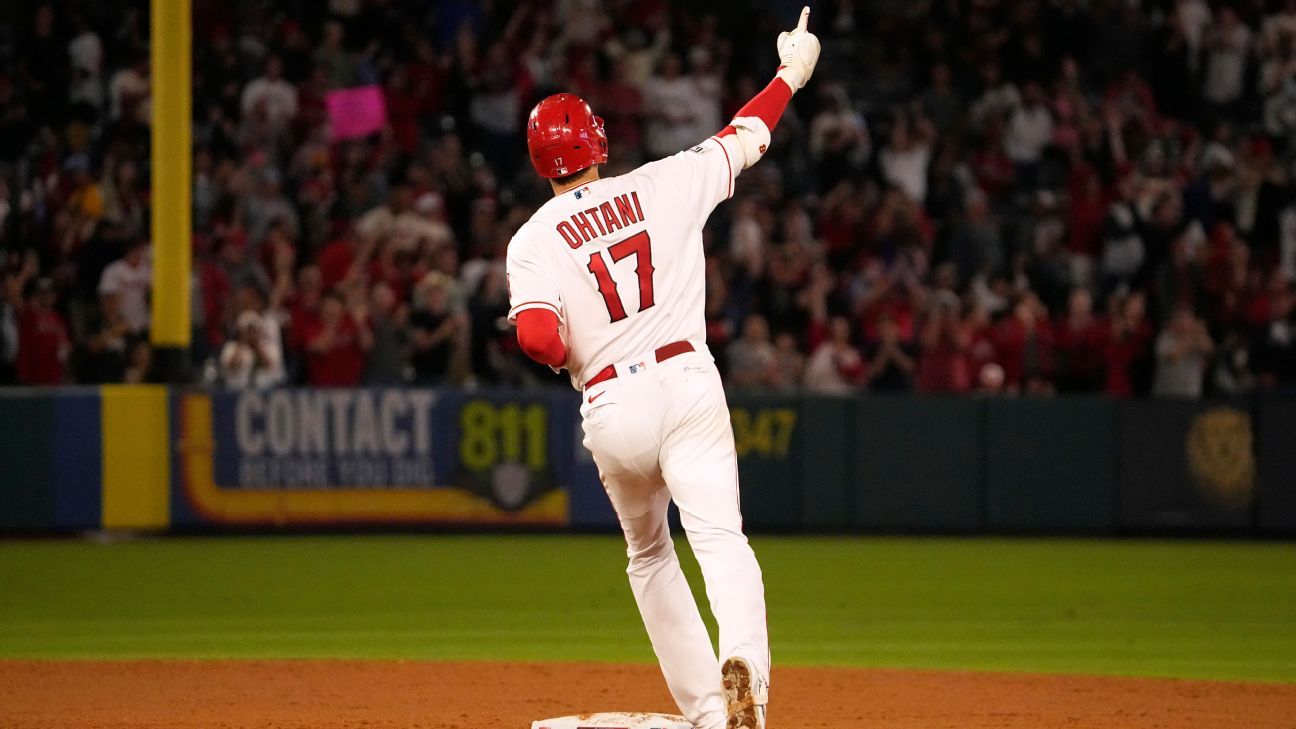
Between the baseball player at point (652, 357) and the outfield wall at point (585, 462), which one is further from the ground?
the baseball player at point (652, 357)

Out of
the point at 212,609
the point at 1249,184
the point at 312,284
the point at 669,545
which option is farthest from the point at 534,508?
the point at 669,545

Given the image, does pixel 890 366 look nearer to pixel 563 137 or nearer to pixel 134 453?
pixel 134 453

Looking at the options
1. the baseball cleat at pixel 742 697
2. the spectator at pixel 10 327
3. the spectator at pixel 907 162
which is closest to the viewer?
the baseball cleat at pixel 742 697

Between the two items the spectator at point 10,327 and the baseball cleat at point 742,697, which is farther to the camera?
the spectator at point 10,327

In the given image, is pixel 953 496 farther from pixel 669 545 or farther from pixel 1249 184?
pixel 669 545

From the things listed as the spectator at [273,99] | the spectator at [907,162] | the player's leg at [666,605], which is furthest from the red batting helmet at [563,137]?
the spectator at [907,162]

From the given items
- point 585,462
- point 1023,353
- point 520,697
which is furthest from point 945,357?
point 520,697

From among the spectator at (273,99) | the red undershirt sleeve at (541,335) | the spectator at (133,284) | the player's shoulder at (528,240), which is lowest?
the red undershirt sleeve at (541,335)

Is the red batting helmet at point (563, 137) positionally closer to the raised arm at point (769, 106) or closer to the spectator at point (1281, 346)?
the raised arm at point (769, 106)
